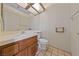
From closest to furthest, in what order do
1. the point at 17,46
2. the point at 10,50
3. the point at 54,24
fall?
the point at 10,50 → the point at 17,46 → the point at 54,24

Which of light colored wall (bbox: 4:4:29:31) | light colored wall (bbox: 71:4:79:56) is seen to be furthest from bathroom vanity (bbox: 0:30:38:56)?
light colored wall (bbox: 71:4:79:56)

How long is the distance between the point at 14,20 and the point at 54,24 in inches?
22.6

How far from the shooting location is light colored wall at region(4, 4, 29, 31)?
168cm

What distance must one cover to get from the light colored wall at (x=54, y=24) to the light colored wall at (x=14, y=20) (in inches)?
5.1

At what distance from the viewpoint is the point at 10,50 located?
1400 mm

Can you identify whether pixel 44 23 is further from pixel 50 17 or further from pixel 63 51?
pixel 63 51

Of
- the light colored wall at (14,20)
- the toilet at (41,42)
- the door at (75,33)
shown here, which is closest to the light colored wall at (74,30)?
the door at (75,33)

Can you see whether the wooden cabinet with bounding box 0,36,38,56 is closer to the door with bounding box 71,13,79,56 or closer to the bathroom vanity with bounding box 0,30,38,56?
→ the bathroom vanity with bounding box 0,30,38,56

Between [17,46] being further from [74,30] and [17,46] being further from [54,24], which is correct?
[74,30]

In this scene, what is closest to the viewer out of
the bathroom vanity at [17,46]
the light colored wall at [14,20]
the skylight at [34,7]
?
the bathroom vanity at [17,46]

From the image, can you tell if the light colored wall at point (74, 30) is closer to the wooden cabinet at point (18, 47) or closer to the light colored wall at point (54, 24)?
the light colored wall at point (54, 24)

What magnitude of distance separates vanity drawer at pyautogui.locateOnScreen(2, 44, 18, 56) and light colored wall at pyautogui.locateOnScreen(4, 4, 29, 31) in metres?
0.31

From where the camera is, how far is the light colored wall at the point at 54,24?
1604 millimetres

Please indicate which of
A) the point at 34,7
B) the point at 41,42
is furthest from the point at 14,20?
the point at 41,42
